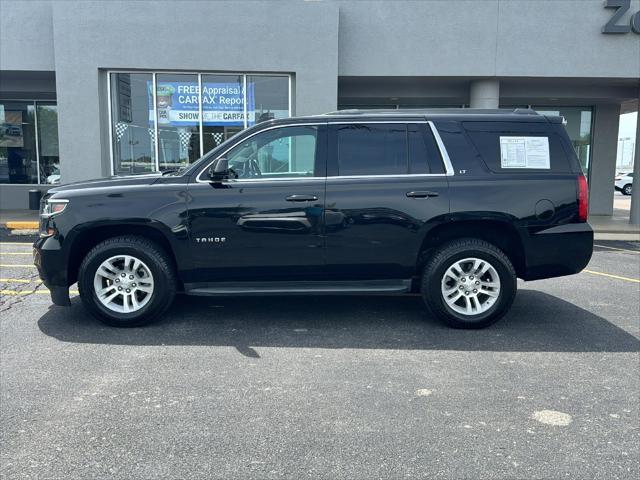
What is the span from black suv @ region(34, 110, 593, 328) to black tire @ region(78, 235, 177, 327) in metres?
0.01

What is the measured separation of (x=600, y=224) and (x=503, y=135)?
10.4 m

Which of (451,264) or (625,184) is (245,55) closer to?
(451,264)

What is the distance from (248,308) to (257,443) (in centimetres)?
297

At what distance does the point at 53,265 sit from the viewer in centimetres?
533

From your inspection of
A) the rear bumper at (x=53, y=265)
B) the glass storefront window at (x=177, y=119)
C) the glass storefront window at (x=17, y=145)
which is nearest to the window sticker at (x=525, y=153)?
the rear bumper at (x=53, y=265)

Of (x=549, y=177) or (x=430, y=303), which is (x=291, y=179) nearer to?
(x=430, y=303)

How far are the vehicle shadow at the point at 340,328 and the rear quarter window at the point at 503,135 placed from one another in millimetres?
1585

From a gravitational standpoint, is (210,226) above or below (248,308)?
above

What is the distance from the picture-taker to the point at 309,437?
3.39 metres

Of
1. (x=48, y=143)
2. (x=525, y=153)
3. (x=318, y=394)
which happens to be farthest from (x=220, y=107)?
(x=318, y=394)

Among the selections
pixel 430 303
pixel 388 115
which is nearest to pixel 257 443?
pixel 430 303

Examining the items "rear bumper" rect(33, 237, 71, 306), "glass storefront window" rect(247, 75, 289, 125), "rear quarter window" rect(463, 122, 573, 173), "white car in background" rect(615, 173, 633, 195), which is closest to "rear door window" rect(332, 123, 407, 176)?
"rear quarter window" rect(463, 122, 573, 173)

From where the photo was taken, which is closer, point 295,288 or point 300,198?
point 300,198

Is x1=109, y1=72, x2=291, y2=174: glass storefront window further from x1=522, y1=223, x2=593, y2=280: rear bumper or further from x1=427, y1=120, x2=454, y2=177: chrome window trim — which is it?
x1=522, y1=223, x2=593, y2=280: rear bumper
